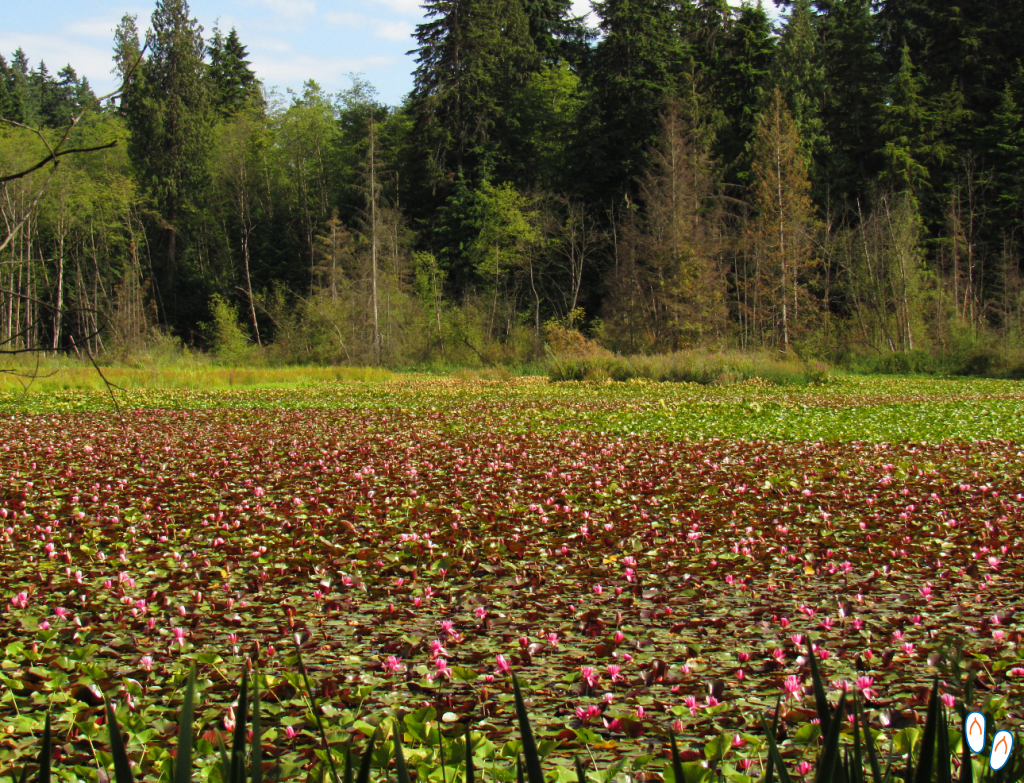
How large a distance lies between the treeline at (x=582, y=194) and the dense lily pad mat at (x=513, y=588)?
87.7 feet

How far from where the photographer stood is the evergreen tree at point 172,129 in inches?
1874

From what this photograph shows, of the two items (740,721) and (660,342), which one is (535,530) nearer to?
(740,721)

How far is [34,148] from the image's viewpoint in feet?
132

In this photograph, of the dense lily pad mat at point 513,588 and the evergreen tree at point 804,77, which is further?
the evergreen tree at point 804,77

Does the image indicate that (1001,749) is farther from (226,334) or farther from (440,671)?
(226,334)

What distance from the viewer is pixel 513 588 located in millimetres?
4059

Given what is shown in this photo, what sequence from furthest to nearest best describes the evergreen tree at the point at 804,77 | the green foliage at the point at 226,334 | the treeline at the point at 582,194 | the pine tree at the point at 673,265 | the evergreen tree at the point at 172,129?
the evergreen tree at the point at 172,129 < the green foliage at the point at 226,334 < the evergreen tree at the point at 804,77 < the treeline at the point at 582,194 < the pine tree at the point at 673,265

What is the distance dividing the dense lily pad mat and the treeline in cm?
2672

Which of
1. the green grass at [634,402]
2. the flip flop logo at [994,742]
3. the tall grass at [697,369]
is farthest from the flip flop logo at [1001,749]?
the tall grass at [697,369]

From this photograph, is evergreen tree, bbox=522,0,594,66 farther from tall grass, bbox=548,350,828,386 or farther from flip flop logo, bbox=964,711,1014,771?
flip flop logo, bbox=964,711,1014,771

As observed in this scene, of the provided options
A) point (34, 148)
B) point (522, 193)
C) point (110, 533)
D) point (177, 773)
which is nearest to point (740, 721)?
point (177, 773)

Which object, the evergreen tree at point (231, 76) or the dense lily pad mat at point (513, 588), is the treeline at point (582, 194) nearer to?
the evergreen tree at point (231, 76)

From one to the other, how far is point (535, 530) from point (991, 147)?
44.8 meters

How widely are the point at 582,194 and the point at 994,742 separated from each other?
4437 cm
